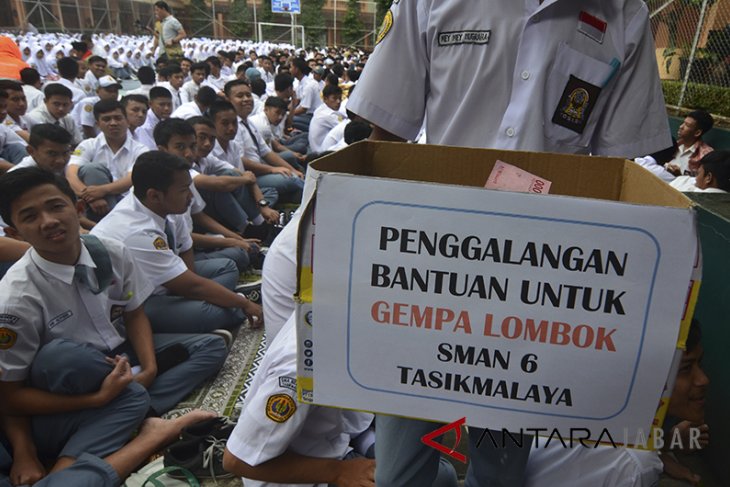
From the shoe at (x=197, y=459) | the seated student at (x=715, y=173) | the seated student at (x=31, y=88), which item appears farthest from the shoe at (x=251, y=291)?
the seated student at (x=31, y=88)

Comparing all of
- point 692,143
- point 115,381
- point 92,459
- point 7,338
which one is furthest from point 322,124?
point 92,459

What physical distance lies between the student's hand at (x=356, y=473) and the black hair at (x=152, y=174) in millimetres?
1775

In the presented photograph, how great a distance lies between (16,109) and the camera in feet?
16.4

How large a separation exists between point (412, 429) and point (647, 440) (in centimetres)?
48

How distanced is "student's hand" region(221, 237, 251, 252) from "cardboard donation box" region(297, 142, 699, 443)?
295cm

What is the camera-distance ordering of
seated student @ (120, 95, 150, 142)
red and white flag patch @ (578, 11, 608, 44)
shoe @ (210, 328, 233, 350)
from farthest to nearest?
seated student @ (120, 95, 150, 142) < shoe @ (210, 328, 233, 350) < red and white flag patch @ (578, 11, 608, 44)

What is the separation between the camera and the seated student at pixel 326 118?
6355mm

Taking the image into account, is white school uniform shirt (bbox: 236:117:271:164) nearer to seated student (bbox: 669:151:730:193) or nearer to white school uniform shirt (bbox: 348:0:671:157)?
seated student (bbox: 669:151:730:193)

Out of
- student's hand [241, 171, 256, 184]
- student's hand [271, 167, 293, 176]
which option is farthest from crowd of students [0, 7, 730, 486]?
student's hand [271, 167, 293, 176]

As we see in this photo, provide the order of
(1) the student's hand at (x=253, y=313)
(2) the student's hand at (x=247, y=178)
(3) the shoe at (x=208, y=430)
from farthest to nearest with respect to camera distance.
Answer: (2) the student's hand at (x=247, y=178)
(1) the student's hand at (x=253, y=313)
(3) the shoe at (x=208, y=430)

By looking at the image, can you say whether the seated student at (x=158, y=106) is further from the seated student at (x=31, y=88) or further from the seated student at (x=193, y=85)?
the seated student at (x=193, y=85)

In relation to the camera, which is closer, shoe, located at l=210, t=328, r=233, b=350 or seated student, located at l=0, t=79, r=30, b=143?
shoe, located at l=210, t=328, r=233, b=350

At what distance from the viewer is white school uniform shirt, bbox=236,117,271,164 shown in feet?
17.4

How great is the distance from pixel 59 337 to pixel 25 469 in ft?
1.46
